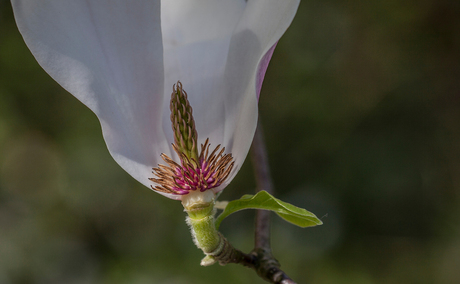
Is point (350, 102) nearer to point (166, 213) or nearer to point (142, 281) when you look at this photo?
point (166, 213)

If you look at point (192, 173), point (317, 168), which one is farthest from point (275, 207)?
point (317, 168)

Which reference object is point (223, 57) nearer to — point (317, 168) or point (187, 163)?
point (187, 163)

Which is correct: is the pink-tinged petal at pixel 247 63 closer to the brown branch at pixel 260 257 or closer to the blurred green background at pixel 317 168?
the brown branch at pixel 260 257

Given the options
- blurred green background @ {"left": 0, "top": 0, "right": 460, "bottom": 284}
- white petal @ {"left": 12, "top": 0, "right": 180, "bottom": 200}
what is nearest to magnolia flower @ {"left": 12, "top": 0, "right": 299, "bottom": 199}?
white petal @ {"left": 12, "top": 0, "right": 180, "bottom": 200}

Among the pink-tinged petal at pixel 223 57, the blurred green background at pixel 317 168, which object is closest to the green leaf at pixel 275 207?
the pink-tinged petal at pixel 223 57

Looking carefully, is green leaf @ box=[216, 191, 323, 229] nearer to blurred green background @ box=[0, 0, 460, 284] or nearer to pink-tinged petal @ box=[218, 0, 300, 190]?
pink-tinged petal @ box=[218, 0, 300, 190]

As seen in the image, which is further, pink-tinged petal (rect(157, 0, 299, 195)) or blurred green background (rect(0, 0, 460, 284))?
blurred green background (rect(0, 0, 460, 284))

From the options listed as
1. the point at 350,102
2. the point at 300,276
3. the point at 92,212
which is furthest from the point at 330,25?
the point at 92,212
